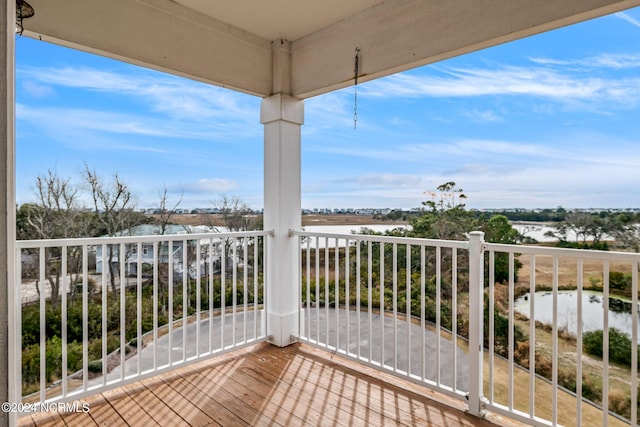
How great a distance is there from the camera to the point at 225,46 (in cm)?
265

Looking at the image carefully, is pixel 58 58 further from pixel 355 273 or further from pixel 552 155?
pixel 552 155

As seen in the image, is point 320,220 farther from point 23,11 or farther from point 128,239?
point 23,11

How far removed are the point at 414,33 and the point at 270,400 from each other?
2.50 m

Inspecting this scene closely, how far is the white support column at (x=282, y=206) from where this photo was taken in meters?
2.94

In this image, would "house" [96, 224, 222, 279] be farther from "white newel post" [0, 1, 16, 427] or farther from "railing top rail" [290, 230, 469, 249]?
"white newel post" [0, 1, 16, 427]

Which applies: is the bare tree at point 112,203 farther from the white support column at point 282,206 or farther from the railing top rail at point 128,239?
the white support column at point 282,206

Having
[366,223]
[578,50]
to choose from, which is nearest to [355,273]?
[366,223]

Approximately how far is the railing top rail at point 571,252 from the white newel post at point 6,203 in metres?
2.06

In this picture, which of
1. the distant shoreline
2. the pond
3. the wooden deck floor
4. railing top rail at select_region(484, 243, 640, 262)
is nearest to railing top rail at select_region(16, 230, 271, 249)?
the distant shoreline

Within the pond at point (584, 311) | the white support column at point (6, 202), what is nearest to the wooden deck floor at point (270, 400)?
the pond at point (584, 311)

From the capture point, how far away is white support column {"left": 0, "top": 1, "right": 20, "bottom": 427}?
2.73 ft

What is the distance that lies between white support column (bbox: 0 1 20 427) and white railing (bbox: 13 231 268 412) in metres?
1.19

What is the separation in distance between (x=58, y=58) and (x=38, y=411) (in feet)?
8.81

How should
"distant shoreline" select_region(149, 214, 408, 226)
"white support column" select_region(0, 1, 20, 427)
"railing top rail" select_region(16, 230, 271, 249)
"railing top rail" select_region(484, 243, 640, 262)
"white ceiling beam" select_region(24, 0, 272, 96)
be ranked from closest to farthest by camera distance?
"white support column" select_region(0, 1, 20, 427) → "railing top rail" select_region(484, 243, 640, 262) → "railing top rail" select_region(16, 230, 271, 249) → "white ceiling beam" select_region(24, 0, 272, 96) → "distant shoreline" select_region(149, 214, 408, 226)
